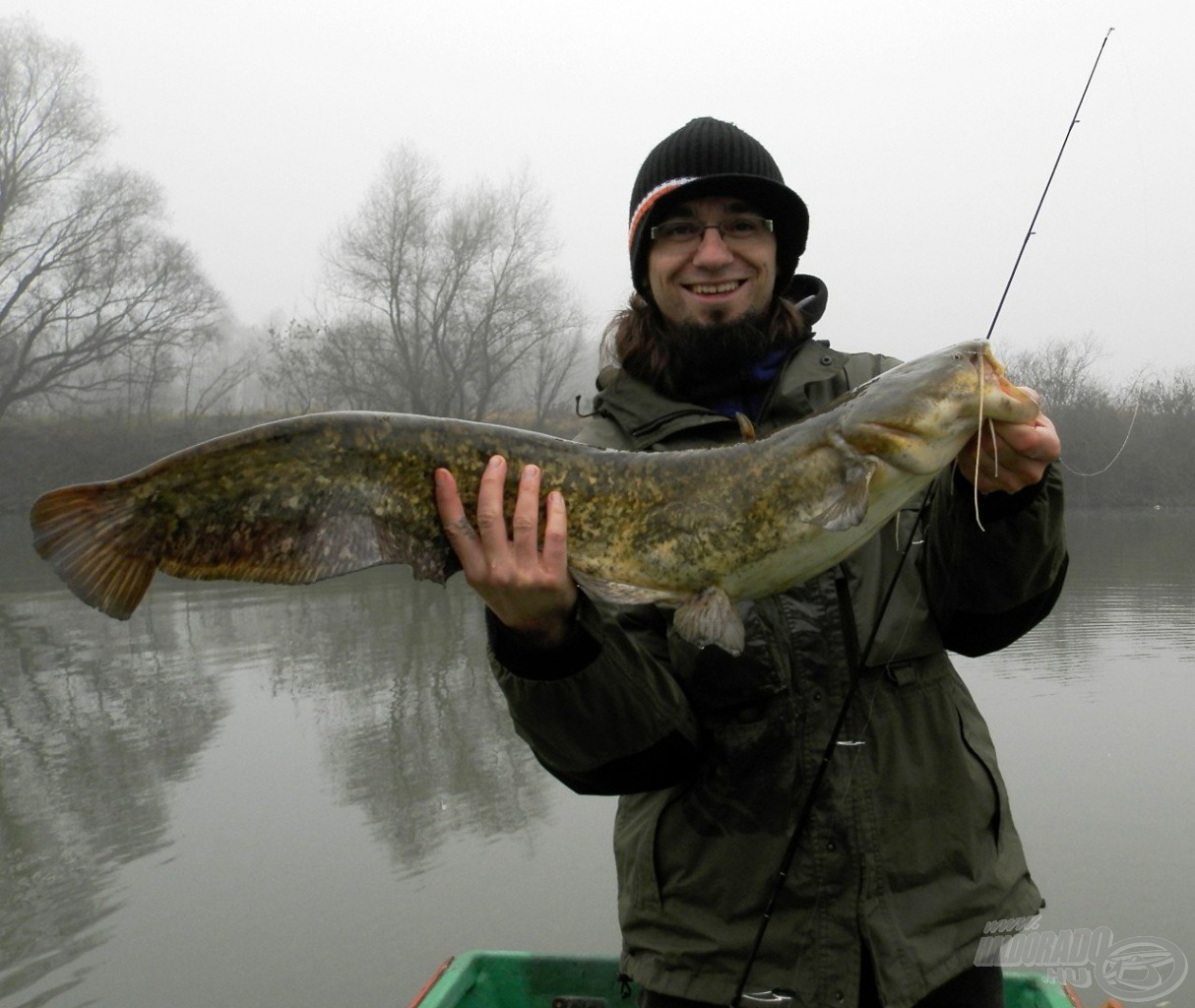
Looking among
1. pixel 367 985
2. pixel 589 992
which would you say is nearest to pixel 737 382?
pixel 589 992

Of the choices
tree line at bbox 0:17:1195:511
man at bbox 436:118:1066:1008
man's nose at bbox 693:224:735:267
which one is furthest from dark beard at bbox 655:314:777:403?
tree line at bbox 0:17:1195:511

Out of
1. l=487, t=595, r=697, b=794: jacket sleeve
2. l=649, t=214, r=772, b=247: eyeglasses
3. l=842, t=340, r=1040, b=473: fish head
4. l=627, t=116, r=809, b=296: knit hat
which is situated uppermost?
l=627, t=116, r=809, b=296: knit hat

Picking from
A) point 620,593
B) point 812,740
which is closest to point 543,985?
point 812,740

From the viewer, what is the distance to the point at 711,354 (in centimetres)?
243

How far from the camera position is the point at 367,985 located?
452 centimetres

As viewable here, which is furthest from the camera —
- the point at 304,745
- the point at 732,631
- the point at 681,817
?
the point at 304,745

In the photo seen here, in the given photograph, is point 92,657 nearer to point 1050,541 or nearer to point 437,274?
point 1050,541

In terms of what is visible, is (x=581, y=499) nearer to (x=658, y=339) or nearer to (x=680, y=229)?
(x=658, y=339)

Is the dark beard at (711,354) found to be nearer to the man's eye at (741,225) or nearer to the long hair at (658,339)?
the long hair at (658,339)

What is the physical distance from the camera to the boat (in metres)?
3.27

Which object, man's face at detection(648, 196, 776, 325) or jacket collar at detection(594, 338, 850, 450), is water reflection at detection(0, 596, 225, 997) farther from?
man's face at detection(648, 196, 776, 325)

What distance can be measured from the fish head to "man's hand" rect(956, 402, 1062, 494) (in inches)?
0.9

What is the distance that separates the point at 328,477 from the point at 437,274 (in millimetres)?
35329

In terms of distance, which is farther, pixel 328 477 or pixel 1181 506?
pixel 1181 506
